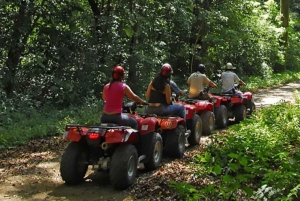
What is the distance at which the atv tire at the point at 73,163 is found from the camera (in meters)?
6.71

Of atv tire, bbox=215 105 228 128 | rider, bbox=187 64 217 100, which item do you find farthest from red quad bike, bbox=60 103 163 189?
atv tire, bbox=215 105 228 128

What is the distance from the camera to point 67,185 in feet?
22.7

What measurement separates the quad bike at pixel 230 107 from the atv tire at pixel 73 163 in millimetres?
5912

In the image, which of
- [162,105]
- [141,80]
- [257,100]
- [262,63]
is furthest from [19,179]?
[262,63]

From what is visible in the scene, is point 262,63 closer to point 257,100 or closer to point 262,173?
point 257,100

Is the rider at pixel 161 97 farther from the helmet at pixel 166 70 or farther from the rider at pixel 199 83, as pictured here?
the rider at pixel 199 83

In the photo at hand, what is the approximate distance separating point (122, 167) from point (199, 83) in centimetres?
552

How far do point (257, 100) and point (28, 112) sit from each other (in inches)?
400

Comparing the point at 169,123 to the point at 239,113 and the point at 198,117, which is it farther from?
the point at 239,113

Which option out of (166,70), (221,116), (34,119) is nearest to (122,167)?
(166,70)

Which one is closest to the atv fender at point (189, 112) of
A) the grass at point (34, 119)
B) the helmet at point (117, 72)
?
the helmet at point (117, 72)

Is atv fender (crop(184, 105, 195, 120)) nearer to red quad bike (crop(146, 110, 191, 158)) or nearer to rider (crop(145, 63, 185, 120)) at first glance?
rider (crop(145, 63, 185, 120))

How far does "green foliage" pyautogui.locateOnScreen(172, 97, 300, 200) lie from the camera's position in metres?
4.88

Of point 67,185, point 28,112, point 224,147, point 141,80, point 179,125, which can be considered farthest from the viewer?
point 141,80
